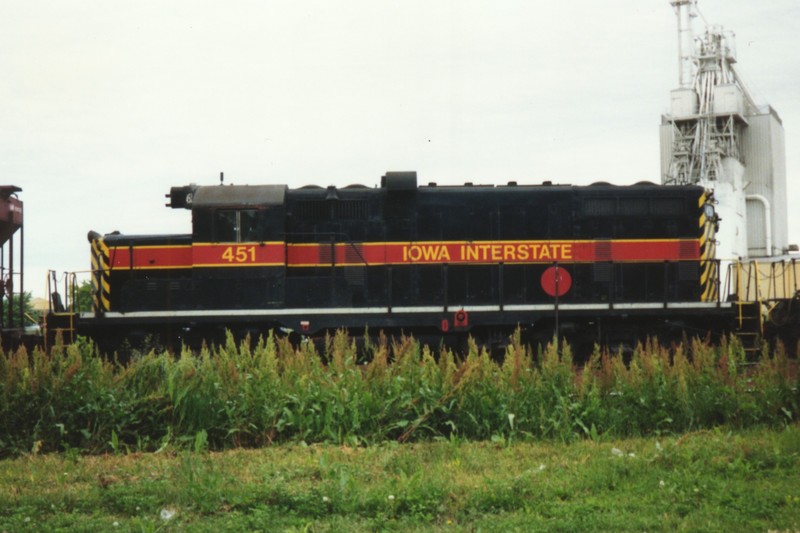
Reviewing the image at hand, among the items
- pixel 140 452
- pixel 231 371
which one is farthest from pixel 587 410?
pixel 140 452

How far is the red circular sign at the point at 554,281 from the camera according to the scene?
16.0m

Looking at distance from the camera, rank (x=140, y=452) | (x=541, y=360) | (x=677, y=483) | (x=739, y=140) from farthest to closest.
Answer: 1. (x=739, y=140)
2. (x=541, y=360)
3. (x=140, y=452)
4. (x=677, y=483)

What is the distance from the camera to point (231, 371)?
9.36m

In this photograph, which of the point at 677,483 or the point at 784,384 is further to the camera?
the point at 784,384

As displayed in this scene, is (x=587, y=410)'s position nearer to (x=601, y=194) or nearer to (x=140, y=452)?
(x=140, y=452)

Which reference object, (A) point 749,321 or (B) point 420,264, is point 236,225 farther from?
(A) point 749,321

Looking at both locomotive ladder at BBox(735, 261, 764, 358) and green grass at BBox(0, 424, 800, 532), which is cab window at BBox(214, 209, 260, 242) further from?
locomotive ladder at BBox(735, 261, 764, 358)

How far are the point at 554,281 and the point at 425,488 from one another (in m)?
10.0

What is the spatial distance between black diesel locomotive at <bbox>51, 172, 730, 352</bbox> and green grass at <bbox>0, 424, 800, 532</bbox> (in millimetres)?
7379

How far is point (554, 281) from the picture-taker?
631 inches

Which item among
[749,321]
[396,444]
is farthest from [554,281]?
[396,444]

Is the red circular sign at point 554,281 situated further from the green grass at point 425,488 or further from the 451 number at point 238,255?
the green grass at point 425,488

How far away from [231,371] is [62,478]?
244 centimetres

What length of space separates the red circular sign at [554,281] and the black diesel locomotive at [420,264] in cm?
3
